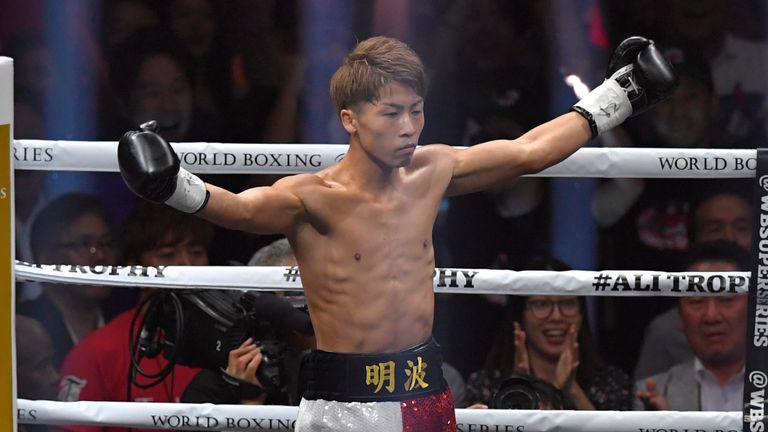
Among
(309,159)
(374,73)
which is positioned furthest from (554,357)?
(374,73)

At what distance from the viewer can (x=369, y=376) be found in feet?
9.57

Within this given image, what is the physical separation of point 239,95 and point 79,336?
113 cm

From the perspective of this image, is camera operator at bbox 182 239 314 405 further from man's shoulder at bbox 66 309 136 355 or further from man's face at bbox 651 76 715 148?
man's face at bbox 651 76 715 148

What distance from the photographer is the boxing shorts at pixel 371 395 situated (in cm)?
291

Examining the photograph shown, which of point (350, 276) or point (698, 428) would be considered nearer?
point (350, 276)

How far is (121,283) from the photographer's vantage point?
365cm

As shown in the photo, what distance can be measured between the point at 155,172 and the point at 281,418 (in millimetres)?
1194

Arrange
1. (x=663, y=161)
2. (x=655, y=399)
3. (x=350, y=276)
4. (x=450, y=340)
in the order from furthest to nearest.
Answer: (x=450, y=340) < (x=655, y=399) < (x=663, y=161) < (x=350, y=276)

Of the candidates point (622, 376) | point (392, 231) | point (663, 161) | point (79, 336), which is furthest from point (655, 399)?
point (79, 336)

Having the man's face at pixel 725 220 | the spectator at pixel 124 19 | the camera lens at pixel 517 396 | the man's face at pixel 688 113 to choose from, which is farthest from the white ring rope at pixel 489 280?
the spectator at pixel 124 19

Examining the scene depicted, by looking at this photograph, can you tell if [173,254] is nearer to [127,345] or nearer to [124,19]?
[127,345]

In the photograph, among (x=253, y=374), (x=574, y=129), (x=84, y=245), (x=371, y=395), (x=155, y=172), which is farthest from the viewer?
(x=84, y=245)

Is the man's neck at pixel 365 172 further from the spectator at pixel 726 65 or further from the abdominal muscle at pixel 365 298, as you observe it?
the spectator at pixel 726 65

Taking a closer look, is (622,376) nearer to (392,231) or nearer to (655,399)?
(655,399)
